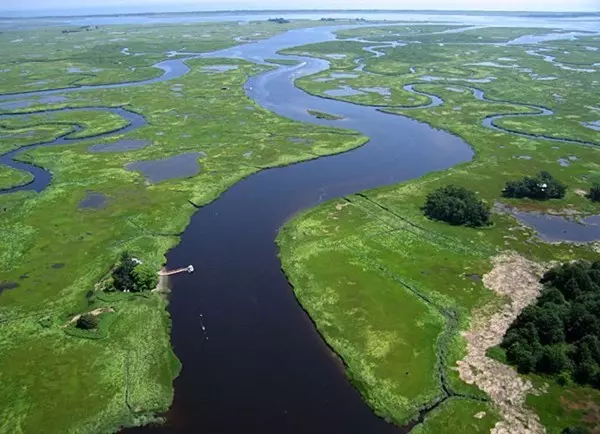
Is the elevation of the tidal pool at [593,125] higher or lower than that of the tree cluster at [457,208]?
lower

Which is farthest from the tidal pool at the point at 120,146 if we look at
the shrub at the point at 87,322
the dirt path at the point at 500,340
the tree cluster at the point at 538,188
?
the dirt path at the point at 500,340

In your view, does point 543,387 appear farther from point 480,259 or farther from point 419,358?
point 480,259

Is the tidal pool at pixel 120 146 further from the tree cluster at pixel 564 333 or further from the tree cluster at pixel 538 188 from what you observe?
the tree cluster at pixel 564 333

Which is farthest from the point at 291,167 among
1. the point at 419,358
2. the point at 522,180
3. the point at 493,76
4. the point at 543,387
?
the point at 493,76

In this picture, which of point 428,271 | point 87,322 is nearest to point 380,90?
point 428,271

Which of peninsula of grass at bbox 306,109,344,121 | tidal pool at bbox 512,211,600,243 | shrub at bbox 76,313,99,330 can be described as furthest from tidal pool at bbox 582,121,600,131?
shrub at bbox 76,313,99,330

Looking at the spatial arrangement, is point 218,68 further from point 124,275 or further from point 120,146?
point 124,275

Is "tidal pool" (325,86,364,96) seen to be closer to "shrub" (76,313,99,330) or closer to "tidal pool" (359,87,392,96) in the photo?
"tidal pool" (359,87,392,96)
